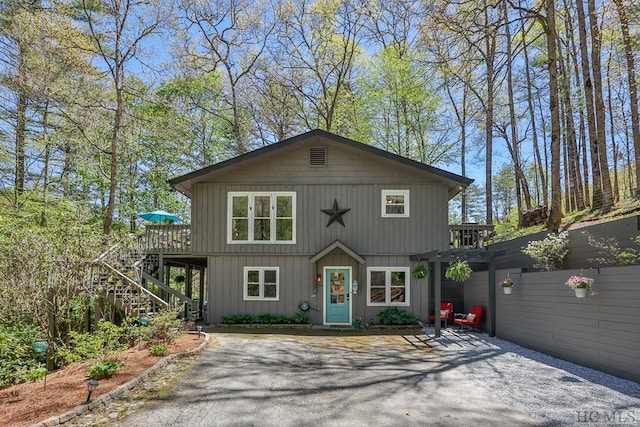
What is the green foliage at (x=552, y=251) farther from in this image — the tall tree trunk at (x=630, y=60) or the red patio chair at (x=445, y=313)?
the red patio chair at (x=445, y=313)

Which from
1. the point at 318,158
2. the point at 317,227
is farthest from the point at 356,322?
the point at 318,158

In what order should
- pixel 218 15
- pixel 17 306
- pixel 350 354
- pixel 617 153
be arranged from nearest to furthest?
pixel 17 306
pixel 350 354
pixel 617 153
pixel 218 15

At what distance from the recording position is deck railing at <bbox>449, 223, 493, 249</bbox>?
13109 millimetres

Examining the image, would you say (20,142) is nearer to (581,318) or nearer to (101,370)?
(101,370)

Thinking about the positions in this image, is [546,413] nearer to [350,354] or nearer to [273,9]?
[350,354]

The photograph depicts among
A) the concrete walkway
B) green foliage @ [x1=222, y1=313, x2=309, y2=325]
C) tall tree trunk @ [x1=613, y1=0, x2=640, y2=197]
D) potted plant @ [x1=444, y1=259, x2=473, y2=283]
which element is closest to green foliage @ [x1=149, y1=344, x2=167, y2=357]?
the concrete walkway

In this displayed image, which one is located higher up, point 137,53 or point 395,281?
point 137,53

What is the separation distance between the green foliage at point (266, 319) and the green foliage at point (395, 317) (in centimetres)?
223

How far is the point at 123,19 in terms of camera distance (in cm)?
1484

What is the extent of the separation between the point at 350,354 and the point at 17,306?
20.6 ft

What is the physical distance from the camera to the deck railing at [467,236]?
43.0 feet

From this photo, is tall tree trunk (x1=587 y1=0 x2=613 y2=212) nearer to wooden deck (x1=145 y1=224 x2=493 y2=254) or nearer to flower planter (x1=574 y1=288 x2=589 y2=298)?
wooden deck (x1=145 y1=224 x2=493 y2=254)

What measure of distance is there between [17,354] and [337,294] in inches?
311

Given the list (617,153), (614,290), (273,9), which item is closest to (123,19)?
(273,9)
